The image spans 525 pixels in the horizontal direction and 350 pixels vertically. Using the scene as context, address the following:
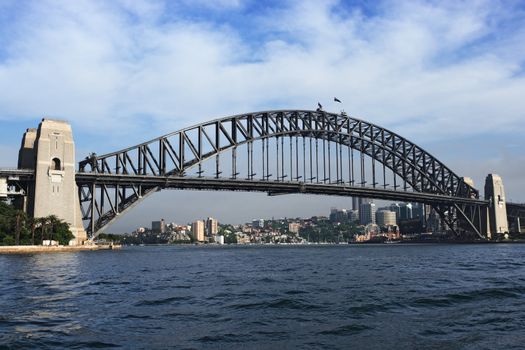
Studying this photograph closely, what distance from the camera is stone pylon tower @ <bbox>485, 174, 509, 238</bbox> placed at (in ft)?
418

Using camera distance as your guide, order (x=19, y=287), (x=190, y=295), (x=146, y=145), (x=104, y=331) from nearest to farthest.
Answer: (x=104, y=331), (x=190, y=295), (x=19, y=287), (x=146, y=145)

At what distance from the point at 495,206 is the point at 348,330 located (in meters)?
127

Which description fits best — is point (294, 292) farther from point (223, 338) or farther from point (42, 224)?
point (42, 224)

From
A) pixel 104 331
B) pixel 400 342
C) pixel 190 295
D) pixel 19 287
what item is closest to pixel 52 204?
pixel 19 287

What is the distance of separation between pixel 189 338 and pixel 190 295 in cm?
789

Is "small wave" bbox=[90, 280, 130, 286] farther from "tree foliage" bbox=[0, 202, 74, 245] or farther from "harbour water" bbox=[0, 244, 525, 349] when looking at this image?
"tree foliage" bbox=[0, 202, 74, 245]

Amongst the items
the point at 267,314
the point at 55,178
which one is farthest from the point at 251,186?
the point at 267,314

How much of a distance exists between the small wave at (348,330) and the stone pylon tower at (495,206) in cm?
12411

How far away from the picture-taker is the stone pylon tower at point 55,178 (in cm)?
6688

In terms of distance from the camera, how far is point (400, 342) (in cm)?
1177

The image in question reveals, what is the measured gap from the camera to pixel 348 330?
13141 millimetres

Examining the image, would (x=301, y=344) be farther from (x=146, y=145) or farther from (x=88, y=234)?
(x=146, y=145)

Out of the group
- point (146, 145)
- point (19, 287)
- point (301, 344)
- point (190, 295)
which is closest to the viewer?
point (301, 344)

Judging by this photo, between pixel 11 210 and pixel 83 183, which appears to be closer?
pixel 11 210
